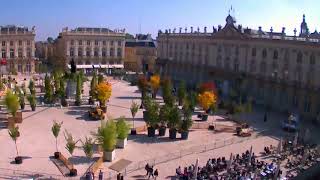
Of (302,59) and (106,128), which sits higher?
(302,59)

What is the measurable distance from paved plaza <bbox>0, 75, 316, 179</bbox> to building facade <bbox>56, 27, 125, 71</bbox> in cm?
5613

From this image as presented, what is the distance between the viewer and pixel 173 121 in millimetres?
44250

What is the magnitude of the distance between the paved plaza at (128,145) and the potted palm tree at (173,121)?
80cm

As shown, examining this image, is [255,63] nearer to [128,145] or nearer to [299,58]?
[299,58]

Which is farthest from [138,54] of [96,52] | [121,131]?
[121,131]

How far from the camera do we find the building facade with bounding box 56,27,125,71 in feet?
375

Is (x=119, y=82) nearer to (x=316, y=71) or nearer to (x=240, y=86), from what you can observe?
(x=240, y=86)

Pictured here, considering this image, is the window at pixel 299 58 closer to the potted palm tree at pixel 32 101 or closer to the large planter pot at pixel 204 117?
the large planter pot at pixel 204 117

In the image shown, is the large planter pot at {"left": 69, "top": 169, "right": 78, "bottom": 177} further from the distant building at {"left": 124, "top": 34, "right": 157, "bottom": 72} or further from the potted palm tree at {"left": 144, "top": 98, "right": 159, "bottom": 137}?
the distant building at {"left": 124, "top": 34, "right": 157, "bottom": 72}

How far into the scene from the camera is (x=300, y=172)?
35625 mm

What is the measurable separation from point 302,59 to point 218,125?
18.9 meters

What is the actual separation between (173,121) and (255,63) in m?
33.1

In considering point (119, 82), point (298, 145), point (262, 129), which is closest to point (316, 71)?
point (262, 129)

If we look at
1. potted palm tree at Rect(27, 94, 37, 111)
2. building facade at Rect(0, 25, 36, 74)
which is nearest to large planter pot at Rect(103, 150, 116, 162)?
potted palm tree at Rect(27, 94, 37, 111)
